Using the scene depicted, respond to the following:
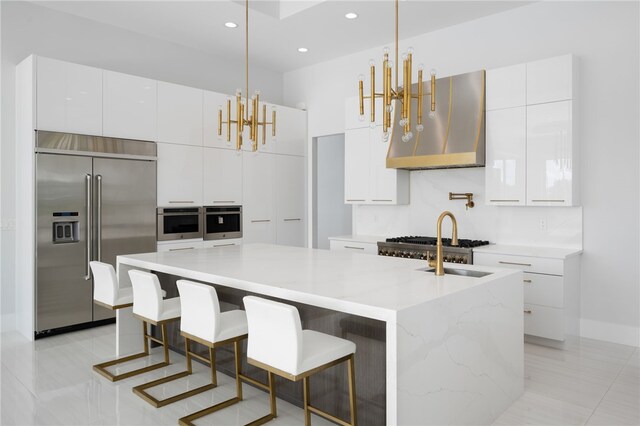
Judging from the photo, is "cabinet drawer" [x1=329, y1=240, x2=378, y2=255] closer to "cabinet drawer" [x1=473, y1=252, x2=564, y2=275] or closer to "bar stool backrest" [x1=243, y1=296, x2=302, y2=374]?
"cabinet drawer" [x1=473, y1=252, x2=564, y2=275]

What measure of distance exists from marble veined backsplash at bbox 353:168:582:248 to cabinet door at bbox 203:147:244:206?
5.31ft

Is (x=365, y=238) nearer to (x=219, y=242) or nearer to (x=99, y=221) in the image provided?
(x=219, y=242)

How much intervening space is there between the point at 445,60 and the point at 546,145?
1.66 metres

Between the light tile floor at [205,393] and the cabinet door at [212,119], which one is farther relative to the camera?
the cabinet door at [212,119]

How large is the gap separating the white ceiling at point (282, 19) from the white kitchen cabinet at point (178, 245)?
242 centimetres

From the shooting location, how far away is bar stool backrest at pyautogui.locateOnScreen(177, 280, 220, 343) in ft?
8.25

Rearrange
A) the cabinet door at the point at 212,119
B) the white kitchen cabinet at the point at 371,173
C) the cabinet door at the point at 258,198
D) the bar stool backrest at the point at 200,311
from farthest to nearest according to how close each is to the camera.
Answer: the cabinet door at the point at 258,198 < the cabinet door at the point at 212,119 < the white kitchen cabinet at the point at 371,173 < the bar stool backrest at the point at 200,311

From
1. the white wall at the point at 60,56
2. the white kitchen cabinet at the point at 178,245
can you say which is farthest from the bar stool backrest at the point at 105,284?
the white wall at the point at 60,56

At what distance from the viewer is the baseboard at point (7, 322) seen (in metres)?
4.48

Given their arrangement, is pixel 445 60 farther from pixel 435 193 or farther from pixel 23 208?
pixel 23 208

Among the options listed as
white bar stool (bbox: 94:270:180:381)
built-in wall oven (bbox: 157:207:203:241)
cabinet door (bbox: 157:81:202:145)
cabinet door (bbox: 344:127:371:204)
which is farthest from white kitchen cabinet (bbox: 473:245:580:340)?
cabinet door (bbox: 157:81:202:145)

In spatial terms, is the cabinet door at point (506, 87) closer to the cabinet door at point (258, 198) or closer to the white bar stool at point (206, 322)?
the cabinet door at point (258, 198)

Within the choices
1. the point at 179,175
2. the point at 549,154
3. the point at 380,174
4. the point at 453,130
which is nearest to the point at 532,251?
the point at 549,154

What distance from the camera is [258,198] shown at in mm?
6047
